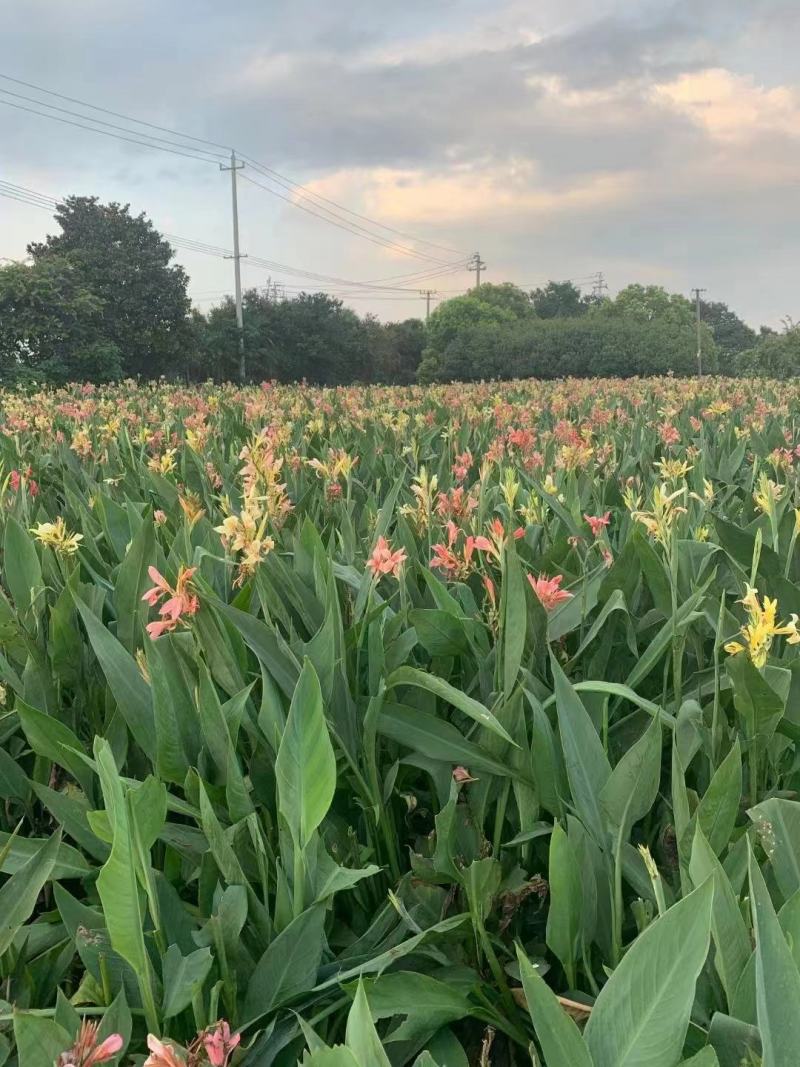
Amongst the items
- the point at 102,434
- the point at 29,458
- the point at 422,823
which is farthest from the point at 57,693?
the point at 102,434

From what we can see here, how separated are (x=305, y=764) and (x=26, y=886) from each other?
0.30 m

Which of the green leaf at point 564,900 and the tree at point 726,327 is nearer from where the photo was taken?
the green leaf at point 564,900

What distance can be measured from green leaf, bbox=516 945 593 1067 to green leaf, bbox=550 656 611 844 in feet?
0.97

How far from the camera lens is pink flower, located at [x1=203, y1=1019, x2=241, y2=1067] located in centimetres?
56

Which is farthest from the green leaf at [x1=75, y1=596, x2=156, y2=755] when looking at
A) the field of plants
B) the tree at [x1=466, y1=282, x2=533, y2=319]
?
the tree at [x1=466, y1=282, x2=533, y2=319]

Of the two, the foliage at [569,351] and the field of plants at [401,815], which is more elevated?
the foliage at [569,351]

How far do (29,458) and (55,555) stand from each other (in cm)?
165

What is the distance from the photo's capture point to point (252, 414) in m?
4.18

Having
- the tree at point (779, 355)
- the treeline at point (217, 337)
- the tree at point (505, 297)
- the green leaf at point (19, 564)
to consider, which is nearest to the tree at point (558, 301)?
the tree at point (505, 297)

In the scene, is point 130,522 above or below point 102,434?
below

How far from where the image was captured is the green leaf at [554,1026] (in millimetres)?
490

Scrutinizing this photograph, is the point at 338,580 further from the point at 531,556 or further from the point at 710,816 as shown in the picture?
the point at 710,816

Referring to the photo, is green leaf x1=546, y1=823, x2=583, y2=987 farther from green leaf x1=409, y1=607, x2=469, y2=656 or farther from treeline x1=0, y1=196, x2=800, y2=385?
treeline x1=0, y1=196, x2=800, y2=385

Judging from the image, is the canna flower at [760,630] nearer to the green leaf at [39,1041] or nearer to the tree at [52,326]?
the green leaf at [39,1041]
